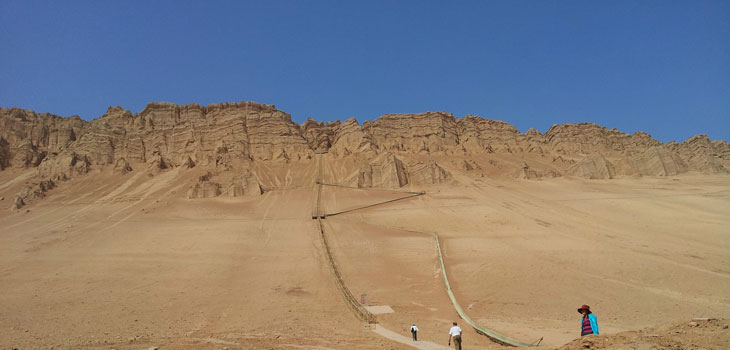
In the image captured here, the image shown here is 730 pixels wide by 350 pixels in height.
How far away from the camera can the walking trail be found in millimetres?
10364

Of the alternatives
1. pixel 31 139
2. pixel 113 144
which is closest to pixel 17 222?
pixel 113 144

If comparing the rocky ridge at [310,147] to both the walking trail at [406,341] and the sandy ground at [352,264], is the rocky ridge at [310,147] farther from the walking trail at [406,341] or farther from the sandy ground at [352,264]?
the walking trail at [406,341]

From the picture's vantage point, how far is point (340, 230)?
30.3 meters

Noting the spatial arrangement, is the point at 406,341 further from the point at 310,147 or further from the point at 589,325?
the point at 310,147

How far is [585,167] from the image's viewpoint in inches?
1844

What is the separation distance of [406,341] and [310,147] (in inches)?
1872

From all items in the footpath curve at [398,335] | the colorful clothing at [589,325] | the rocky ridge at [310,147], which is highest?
the rocky ridge at [310,147]

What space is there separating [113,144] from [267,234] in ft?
123

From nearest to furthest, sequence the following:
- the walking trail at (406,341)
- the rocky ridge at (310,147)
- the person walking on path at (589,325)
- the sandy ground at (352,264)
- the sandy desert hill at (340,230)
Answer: the person walking on path at (589,325) < the walking trail at (406,341) < the sandy ground at (352,264) < the sandy desert hill at (340,230) < the rocky ridge at (310,147)

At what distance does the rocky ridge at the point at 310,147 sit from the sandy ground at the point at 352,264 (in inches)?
215

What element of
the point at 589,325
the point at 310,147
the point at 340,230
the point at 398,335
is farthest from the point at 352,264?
the point at 310,147

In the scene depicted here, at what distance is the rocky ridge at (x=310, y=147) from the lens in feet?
151

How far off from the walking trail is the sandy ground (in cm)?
48

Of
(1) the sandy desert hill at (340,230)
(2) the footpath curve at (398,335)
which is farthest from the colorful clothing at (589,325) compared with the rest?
(2) the footpath curve at (398,335)
